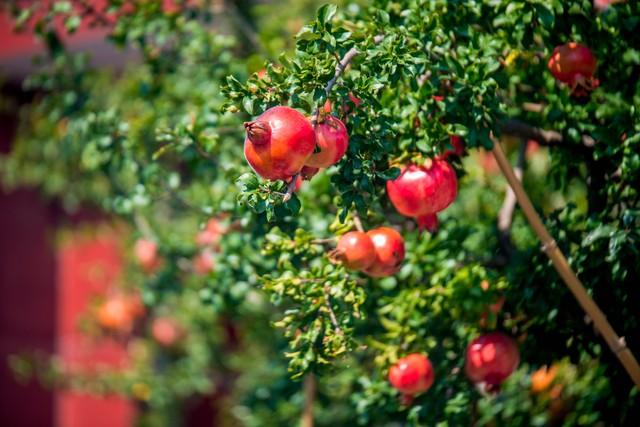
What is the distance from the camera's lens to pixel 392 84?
145 cm

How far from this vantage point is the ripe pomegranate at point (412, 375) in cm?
166

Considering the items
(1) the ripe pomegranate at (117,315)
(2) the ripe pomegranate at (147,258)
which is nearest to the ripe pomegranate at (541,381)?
(2) the ripe pomegranate at (147,258)

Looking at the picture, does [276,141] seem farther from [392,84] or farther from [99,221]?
[99,221]

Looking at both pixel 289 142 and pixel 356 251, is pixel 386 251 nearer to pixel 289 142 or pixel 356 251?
pixel 356 251

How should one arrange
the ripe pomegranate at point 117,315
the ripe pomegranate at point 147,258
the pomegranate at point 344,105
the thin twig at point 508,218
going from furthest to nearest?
the ripe pomegranate at point 117,315 → the ripe pomegranate at point 147,258 → the thin twig at point 508,218 → the pomegranate at point 344,105

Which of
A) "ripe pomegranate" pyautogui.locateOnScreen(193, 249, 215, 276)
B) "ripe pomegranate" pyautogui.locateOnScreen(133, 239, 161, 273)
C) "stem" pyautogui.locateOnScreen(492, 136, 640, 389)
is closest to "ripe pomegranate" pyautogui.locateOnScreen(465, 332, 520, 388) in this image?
"stem" pyautogui.locateOnScreen(492, 136, 640, 389)

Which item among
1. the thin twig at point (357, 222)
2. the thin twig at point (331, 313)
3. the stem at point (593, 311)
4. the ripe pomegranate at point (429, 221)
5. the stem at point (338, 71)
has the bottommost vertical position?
the stem at point (593, 311)

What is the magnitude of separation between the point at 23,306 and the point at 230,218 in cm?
366

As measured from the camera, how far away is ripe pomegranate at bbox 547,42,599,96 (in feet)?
5.24

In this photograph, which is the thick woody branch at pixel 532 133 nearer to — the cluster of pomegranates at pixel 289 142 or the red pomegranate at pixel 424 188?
the red pomegranate at pixel 424 188

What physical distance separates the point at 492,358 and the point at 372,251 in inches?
14.8

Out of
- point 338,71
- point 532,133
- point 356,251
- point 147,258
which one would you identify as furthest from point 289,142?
point 147,258

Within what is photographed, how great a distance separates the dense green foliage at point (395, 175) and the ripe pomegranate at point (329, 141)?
0.05 metres

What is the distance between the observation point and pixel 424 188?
150 centimetres
